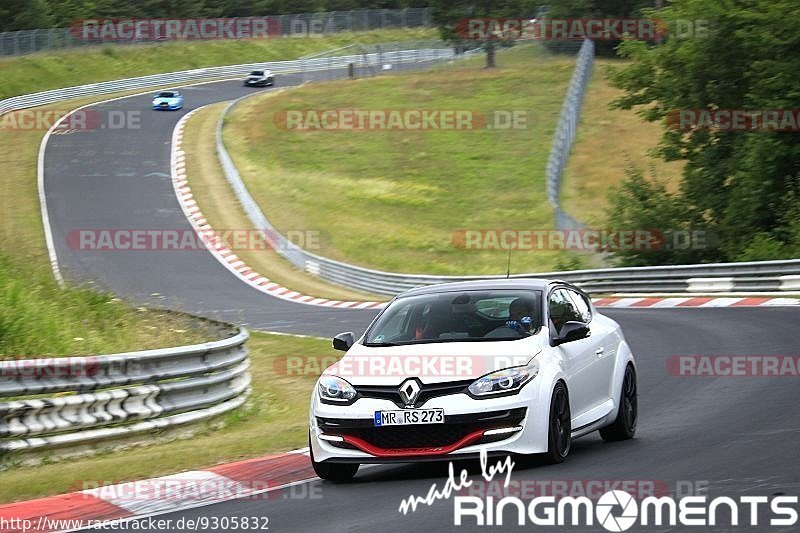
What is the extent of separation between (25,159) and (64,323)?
130 ft

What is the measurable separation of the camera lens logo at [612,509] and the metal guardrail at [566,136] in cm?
2805

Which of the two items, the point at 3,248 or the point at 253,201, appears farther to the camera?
the point at 253,201

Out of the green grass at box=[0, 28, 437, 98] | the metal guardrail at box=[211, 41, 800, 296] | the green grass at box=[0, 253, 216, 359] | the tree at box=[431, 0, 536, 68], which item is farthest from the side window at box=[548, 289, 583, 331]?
the tree at box=[431, 0, 536, 68]

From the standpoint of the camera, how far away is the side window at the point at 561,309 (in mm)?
10523

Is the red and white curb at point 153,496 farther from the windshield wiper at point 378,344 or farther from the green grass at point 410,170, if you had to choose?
the green grass at point 410,170

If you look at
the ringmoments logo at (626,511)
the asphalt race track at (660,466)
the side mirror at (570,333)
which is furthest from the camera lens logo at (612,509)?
the side mirror at (570,333)

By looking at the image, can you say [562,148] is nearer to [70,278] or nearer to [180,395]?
[70,278]

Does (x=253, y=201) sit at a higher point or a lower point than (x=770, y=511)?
lower

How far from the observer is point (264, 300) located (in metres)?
34.2

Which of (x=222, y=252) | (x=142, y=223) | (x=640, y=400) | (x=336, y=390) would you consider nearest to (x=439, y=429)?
(x=336, y=390)

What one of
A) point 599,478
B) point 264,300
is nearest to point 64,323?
point 599,478

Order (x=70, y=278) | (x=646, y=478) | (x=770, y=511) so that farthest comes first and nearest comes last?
(x=70, y=278) < (x=646, y=478) < (x=770, y=511)

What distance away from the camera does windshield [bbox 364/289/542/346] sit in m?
10.0

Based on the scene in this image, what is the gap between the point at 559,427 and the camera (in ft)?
31.1
